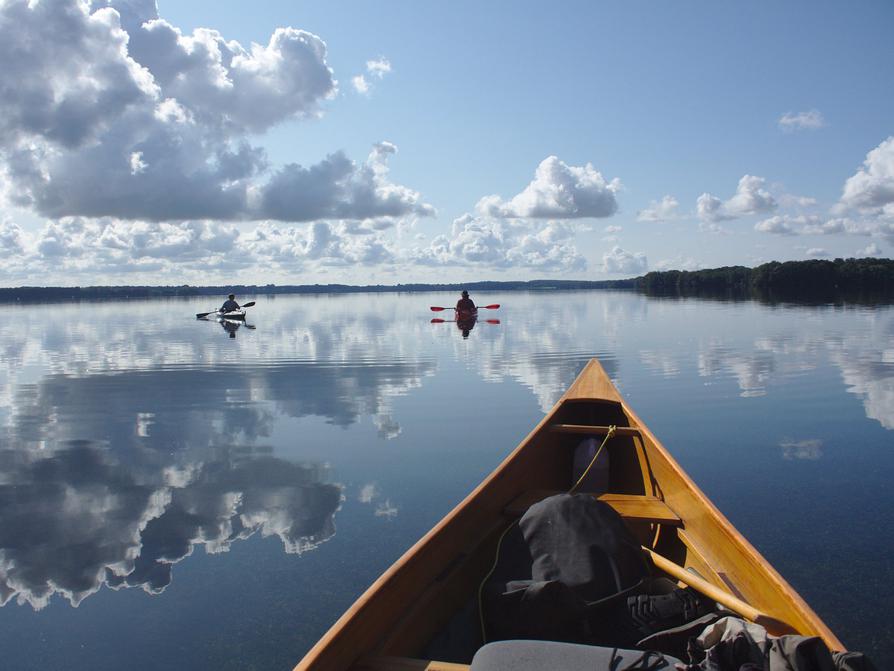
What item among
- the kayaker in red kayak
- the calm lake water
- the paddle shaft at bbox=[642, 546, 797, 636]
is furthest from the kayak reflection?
the paddle shaft at bbox=[642, 546, 797, 636]

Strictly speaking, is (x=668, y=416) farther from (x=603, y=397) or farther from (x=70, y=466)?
(x=70, y=466)

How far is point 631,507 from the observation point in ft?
19.8

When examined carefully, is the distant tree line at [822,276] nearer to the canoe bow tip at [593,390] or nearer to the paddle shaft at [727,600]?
the canoe bow tip at [593,390]

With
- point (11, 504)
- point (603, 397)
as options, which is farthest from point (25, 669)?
point (603, 397)

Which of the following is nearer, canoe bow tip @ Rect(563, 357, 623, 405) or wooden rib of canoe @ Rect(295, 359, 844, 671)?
wooden rib of canoe @ Rect(295, 359, 844, 671)

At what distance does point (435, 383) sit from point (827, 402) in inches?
357

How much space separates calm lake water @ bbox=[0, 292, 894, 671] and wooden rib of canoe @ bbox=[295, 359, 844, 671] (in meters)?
1.10

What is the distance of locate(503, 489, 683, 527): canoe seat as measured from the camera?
18.2 feet

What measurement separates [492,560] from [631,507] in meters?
1.87

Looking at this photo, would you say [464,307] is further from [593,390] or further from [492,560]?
[492,560]

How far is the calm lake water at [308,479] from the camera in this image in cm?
514

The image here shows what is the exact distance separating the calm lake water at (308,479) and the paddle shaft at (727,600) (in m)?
1.49

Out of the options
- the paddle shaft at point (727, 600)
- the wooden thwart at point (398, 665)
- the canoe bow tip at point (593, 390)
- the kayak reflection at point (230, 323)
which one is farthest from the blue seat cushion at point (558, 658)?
the kayak reflection at point (230, 323)

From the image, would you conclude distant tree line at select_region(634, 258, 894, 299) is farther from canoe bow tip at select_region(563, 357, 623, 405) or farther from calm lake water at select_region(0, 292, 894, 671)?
canoe bow tip at select_region(563, 357, 623, 405)
